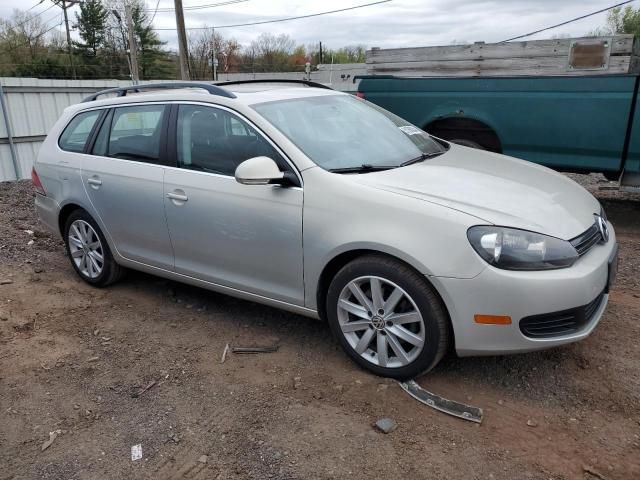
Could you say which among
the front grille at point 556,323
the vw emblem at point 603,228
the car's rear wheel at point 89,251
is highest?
the vw emblem at point 603,228

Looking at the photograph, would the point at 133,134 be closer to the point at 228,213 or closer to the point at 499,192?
the point at 228,213

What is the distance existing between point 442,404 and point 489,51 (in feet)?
20.7

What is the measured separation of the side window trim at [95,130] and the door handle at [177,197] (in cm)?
120

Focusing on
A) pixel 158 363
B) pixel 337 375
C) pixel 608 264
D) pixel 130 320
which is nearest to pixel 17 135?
pixel 130 320

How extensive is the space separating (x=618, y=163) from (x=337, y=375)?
4821 mm

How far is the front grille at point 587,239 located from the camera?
9.42ft

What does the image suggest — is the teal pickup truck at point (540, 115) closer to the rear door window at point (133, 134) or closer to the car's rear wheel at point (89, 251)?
the rear door window at point (133, 134)

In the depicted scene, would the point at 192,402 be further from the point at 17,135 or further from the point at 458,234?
the point at 17,135

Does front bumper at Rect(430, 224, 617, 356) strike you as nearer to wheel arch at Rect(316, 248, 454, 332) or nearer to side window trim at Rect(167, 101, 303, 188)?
wheel arch at Rect(316, 248, 454, 332)

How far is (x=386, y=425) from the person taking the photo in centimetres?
278

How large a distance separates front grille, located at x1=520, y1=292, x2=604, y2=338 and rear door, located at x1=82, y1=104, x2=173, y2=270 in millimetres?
2561

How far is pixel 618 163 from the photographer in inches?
246

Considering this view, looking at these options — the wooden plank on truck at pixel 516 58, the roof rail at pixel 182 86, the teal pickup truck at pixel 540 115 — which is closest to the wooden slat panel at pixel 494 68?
the wooden plank on truck at pixel 516 58

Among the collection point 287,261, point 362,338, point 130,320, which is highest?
point 287,261
